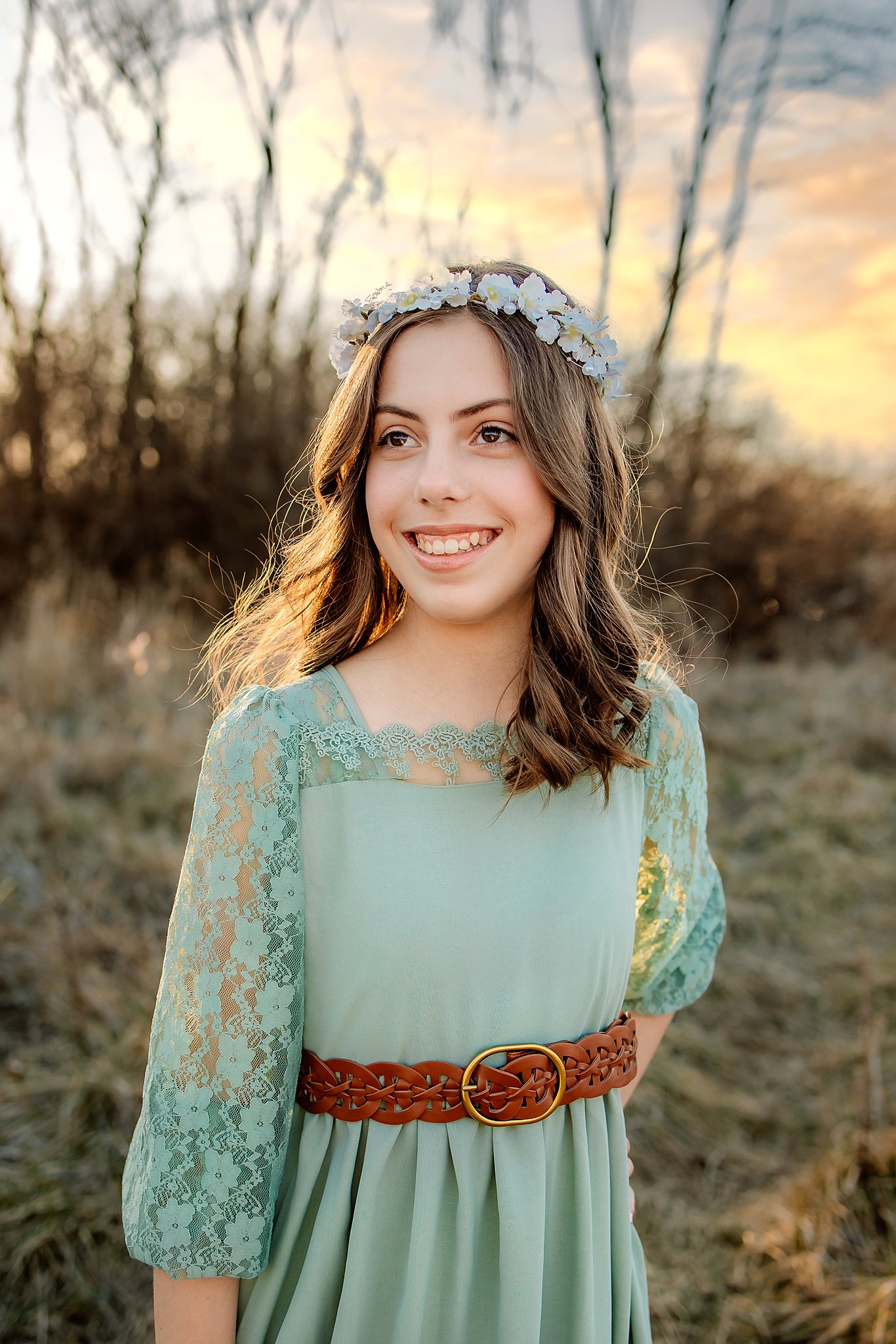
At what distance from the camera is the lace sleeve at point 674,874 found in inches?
56.7

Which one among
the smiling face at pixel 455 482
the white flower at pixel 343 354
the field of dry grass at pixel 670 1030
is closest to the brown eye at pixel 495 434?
the smiling face at pixel 455 482

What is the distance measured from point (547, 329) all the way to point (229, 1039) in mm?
1037

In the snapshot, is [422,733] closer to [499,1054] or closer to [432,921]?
[432,921]

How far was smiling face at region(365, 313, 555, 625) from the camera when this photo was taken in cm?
121

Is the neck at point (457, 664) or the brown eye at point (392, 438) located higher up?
the brown eye at point (392, 438)

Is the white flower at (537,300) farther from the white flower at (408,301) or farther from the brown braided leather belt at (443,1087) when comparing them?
the brown braided leather belt at (443,1087)

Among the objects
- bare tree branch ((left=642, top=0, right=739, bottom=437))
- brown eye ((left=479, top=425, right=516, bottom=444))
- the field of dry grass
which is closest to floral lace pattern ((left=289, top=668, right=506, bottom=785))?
brown eye ((left=479, top=425, right=516, bottom=444))

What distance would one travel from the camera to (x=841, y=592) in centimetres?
935

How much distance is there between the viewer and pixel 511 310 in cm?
128

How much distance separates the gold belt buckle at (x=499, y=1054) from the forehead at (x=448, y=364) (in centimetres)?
85

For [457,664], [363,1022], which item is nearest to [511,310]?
[457,664]

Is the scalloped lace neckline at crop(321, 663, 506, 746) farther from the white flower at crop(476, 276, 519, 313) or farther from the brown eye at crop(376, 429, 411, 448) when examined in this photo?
the white flower at crop(476, 276, 519, 313)

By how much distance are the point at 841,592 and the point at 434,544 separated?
30.0 ft

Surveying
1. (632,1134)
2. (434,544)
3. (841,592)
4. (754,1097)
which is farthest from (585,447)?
(841,592)
